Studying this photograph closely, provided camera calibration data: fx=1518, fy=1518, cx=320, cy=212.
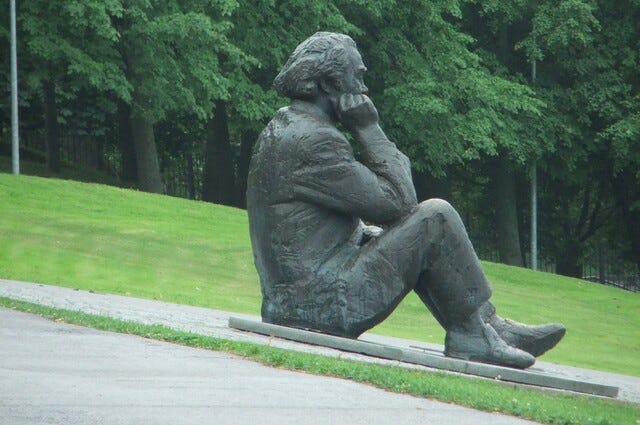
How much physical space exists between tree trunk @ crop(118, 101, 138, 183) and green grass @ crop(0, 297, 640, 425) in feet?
97.9

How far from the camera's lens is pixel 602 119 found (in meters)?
41.8

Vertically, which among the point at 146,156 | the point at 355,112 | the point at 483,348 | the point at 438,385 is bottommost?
the point at 438,385

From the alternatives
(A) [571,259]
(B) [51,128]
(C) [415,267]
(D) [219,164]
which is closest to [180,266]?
(C) [415,267]

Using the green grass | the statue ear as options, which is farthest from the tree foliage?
the green grass

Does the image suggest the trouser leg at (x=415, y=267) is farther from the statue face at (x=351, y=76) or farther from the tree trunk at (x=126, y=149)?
the tree trunk at (x=126, y=149)

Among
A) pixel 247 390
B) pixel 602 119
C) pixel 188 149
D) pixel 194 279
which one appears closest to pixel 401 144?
pixel 602 119

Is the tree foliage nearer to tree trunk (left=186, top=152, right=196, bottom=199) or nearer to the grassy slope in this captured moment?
tree trunk (left=186, top=152, right=196, bottom=199)

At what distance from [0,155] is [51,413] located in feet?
115

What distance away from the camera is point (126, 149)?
4209 cm

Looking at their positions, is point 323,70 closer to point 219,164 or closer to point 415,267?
point 415,267

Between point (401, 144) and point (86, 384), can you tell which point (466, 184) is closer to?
point (401, 144)

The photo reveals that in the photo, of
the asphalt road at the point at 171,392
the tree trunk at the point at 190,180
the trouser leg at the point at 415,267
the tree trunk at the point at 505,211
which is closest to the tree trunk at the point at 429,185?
the tree trunk at the point at 505,211

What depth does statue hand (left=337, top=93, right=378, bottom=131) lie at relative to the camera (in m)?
11.9

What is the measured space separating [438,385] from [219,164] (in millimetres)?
30117
